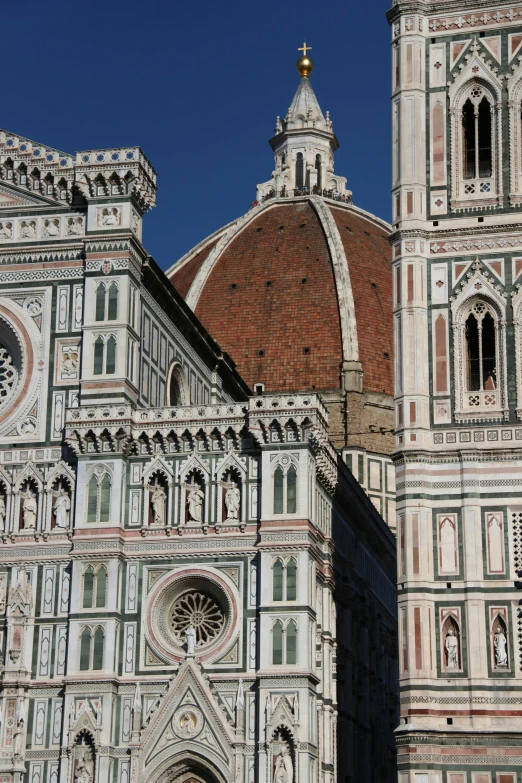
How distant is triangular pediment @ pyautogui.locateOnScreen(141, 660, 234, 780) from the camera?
33.9 metres

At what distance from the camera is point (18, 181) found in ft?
131

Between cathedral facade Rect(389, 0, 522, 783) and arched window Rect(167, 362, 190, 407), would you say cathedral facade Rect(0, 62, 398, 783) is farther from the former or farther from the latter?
cathedral facade Rect(389, 0, 522, 783)

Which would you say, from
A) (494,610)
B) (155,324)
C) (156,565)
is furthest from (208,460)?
(494,610)

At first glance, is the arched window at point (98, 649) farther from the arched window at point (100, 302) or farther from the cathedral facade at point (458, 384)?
the arched window at point (100, 302)

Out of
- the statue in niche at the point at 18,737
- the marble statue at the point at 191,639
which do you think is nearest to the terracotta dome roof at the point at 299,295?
the marble statue at the point at 191,639

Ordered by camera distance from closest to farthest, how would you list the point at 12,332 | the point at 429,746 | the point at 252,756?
the point at 429,746
the point at 252,756
the point at 12,332

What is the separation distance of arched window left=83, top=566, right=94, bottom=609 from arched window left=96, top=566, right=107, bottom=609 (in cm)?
14

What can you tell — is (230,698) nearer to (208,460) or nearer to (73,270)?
(208,460)

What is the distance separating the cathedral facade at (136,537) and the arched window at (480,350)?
3823 mm

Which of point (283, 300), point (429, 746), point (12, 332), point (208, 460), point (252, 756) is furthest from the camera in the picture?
point (283, 300)

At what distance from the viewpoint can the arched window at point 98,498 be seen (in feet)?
118

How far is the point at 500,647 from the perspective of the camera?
32.0m

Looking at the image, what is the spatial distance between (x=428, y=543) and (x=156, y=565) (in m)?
6.65

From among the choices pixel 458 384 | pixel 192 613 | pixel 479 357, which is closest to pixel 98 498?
pixel 192 613
